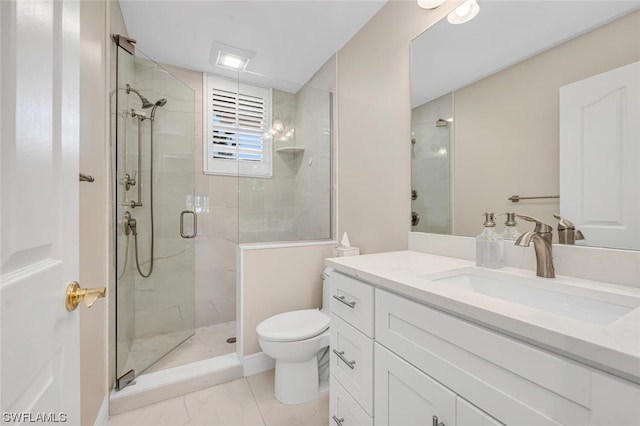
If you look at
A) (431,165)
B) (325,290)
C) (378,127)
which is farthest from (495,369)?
(378,127)

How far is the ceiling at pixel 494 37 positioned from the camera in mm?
936

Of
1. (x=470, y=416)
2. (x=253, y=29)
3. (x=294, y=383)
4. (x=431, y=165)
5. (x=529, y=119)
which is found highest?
(x=253, y=29)

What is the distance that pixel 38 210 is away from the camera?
48 cm

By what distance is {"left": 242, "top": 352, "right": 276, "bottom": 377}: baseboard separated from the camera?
1.87m

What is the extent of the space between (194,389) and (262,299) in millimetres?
668

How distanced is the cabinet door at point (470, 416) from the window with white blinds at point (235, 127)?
6.48 ft

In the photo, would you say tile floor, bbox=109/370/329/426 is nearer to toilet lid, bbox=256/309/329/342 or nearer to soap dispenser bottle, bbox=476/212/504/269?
toilet lid, bbox=256/309/329/342

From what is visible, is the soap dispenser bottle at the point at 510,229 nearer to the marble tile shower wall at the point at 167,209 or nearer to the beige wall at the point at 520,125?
the beige wall at the point at 520,125

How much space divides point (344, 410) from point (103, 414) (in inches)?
50.1

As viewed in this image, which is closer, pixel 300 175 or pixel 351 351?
pixel 351 351

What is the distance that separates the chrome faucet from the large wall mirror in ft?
0.35

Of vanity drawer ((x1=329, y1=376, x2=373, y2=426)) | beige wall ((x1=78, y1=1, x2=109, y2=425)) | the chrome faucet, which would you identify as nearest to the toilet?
vanity drawer ((x1=329, y1=376, x2=373, y2=426))

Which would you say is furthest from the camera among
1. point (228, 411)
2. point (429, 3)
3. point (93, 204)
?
point (228, 411)

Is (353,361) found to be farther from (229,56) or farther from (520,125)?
(229,56)
